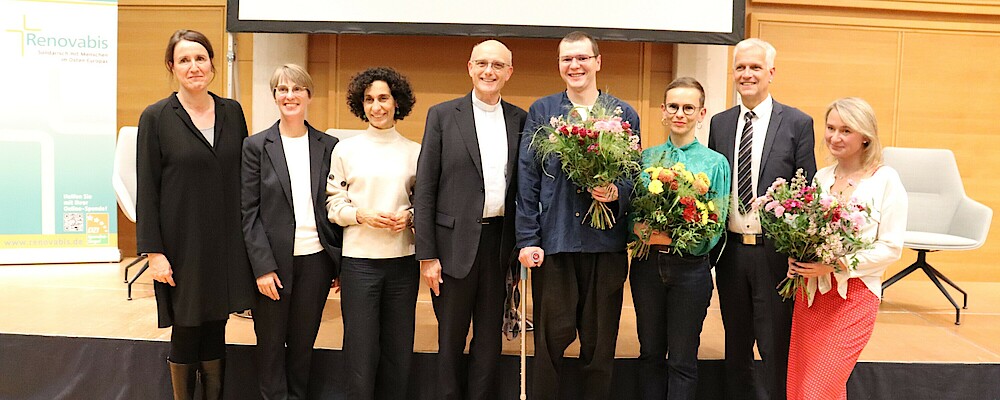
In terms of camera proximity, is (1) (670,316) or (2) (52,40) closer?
(1) (670,316)

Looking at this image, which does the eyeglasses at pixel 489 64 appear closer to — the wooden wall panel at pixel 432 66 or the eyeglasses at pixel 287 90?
the eyeglasses at pixel 287 90

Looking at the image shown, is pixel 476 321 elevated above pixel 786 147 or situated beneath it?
situated beneath

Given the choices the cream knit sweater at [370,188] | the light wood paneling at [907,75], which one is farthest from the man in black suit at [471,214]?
the light wood paneling at [907,75]

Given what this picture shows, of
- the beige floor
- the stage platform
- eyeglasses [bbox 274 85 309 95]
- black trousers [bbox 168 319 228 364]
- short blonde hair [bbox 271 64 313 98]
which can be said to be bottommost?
the stage platform

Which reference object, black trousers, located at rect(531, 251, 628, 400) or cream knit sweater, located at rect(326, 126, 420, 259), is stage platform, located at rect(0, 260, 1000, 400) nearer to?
black trousers, located at rect(531, 251, 628, 400)

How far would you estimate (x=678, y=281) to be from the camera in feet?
9.30

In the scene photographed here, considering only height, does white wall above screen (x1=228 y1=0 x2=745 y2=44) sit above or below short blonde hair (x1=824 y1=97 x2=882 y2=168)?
above

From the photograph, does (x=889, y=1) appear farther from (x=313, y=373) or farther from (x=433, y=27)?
(x=313, y=373)

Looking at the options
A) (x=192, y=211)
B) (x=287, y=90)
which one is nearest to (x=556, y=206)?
(x=287, y=90)

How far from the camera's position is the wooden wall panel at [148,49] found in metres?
5.82

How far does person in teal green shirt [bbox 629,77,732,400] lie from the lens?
281cm

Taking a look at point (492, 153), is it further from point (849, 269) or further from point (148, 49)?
point (148, 49)

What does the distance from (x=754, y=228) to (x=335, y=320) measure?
7.19 feet

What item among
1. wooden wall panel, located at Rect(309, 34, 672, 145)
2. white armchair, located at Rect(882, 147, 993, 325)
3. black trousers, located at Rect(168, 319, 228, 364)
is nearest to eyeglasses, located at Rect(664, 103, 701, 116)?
black trousers, located at Rect(168, 319, 228, 364)
